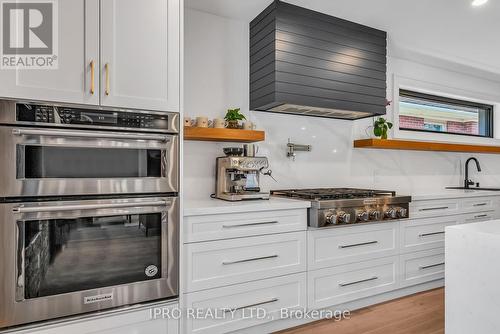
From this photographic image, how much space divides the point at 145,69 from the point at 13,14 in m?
0.60

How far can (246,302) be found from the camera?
2023 mm

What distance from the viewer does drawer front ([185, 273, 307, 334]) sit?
6.22 ft

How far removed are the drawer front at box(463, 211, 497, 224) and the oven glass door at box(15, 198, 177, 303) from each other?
9.67ft

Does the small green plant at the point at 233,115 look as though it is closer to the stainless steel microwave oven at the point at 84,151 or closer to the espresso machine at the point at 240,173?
the espresso machine at the point at 240,173

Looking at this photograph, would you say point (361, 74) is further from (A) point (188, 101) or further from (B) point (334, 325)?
(B) point (334, 325)

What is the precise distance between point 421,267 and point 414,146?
4.12 ft

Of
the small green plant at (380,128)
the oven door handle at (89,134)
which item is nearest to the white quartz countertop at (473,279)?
the oven door handle at (89,134)

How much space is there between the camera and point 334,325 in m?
2.29

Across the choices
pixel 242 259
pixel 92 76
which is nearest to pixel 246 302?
pixel 242 259

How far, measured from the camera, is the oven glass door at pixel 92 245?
1.48m

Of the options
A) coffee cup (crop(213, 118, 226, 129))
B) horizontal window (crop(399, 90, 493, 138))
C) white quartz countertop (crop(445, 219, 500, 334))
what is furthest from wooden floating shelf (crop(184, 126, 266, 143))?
horizontal window (crop(399, 90, 493, 138))

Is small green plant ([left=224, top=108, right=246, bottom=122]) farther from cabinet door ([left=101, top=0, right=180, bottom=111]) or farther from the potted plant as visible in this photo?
cabinet door ([left=101, top=0, right=180, bottom=111])

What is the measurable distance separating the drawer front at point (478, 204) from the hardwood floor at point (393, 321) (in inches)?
40.8

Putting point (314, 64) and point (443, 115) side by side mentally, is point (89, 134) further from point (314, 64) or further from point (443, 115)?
point (443, 115)
